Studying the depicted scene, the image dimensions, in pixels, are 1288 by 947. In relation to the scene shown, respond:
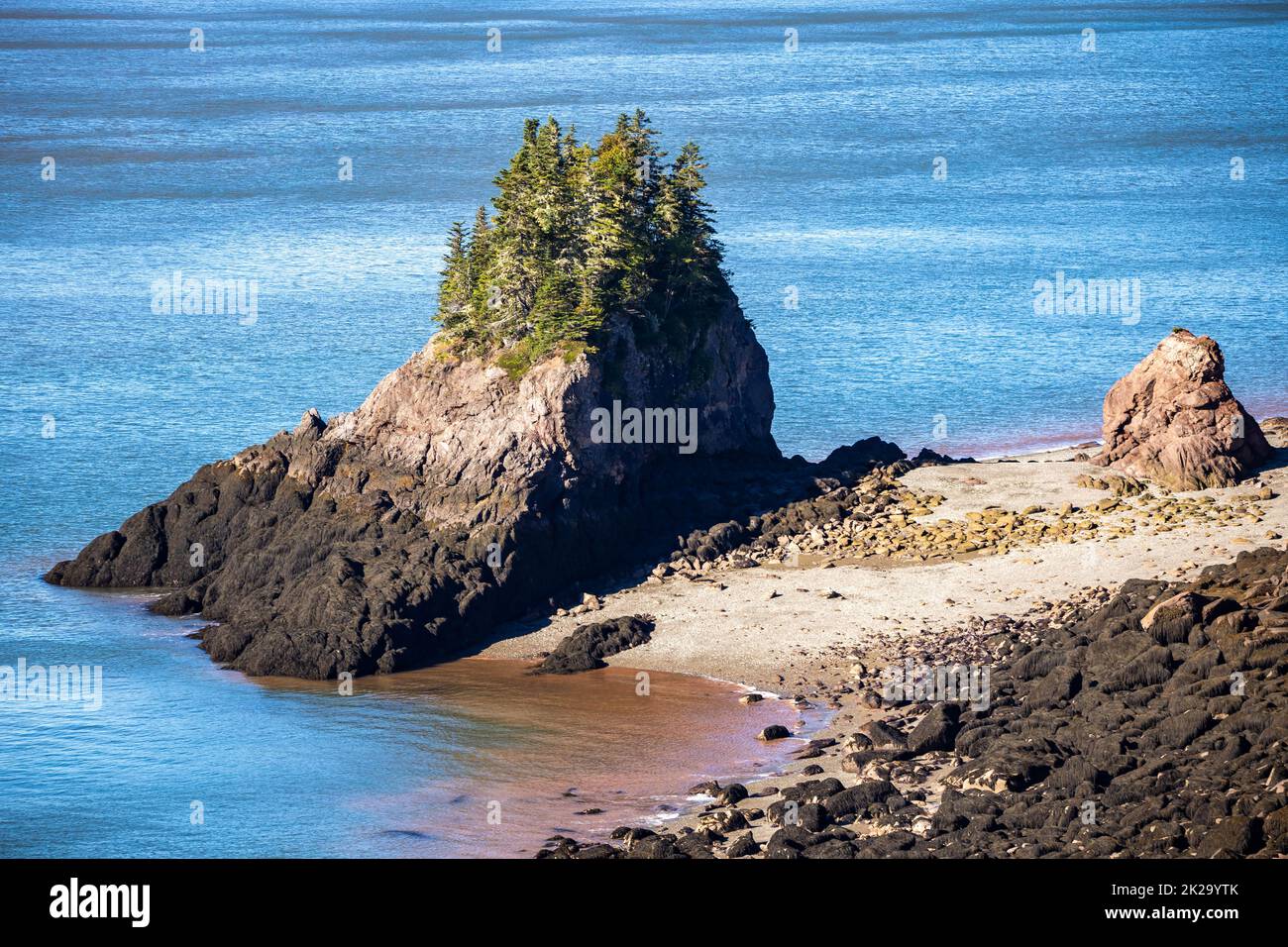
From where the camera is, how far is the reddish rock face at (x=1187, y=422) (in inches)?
2586

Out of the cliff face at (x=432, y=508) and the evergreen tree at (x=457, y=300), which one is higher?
the evergreen tree at (x=457, y=300)

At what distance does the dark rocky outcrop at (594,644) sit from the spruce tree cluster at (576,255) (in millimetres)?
9727

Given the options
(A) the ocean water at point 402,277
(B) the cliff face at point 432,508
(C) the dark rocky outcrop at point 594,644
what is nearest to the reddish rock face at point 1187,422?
(B) the cliff face at point 432,508

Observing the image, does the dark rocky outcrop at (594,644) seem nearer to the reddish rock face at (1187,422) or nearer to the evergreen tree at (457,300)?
the evergreen tree at (457,300)

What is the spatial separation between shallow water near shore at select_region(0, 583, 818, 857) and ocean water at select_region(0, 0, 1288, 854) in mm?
158

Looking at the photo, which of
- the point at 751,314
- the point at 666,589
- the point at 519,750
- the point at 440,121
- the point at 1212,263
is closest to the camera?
the point at 519,750

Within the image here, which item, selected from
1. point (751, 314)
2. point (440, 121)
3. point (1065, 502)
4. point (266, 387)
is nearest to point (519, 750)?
point (1065, 502)

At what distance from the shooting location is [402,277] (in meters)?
114

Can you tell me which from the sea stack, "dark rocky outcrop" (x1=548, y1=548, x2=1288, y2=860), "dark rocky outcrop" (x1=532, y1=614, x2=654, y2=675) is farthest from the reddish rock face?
"dark rocky outcrop" (x1=532, y1=614, x2=654, y2=675)

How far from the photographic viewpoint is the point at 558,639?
6022 centimetres

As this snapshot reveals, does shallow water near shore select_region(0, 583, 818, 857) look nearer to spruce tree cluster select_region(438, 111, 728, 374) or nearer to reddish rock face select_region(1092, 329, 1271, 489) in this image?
spruce tree cluster select_region(438, 111, 728, 374)

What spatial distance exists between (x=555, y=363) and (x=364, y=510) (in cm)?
807

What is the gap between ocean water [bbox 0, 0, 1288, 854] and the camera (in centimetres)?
5409

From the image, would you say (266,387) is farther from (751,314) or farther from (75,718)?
(75,718)
